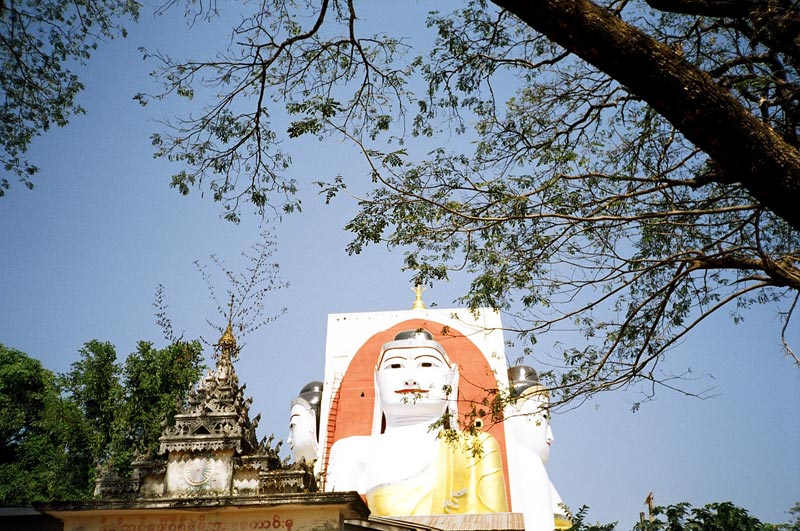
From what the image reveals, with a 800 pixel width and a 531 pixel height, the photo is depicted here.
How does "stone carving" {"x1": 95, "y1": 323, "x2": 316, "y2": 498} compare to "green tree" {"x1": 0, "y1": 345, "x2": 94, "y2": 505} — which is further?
"green tree" {"x1": 0, "y1": 345, "x2": 94, "y2": 505}

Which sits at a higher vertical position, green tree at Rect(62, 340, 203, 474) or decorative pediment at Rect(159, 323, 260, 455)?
green tree at Rect(62, 340, 203, 474)

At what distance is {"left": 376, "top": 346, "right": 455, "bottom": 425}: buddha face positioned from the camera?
1827cm

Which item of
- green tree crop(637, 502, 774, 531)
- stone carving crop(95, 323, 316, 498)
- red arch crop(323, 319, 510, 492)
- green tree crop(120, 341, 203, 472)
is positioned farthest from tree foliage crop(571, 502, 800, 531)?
green tree crop(120, 341, 203, 472)

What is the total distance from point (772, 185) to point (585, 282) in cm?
349

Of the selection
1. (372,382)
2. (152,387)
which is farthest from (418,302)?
(152,387)

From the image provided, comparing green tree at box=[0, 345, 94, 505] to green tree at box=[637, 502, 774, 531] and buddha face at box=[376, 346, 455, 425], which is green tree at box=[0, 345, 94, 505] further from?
green tree at box=[637, 502, 774, 531]

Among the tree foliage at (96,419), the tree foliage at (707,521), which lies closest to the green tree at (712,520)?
the tree foliage at (707,521)

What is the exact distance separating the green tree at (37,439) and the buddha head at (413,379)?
9371 mm

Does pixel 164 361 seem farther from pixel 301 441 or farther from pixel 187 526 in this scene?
pixel 187 526

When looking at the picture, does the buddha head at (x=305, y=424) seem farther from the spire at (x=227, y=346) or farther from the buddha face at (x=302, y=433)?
the spire at (x=227, y=346)

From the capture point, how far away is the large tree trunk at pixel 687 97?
4312mm

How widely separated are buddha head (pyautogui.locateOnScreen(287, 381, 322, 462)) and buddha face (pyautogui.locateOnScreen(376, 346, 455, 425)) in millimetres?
2312

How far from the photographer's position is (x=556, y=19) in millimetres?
4688

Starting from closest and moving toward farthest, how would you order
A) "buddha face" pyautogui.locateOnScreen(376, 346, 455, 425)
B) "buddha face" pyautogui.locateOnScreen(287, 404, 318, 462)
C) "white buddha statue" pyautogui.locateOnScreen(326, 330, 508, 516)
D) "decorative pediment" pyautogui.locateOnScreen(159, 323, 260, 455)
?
"decorative pediment" pyautogui.locateOnScreen(159, 323, 260, 455)
"white buddha statue" pyautogui.locateOnScreen(326, 330, 508, 516)
"buddha face" pyautogui.locateOnScreen(376, 346, 455, 425)
"buddha face" pyautogui.locateOnScreen(287, 404, 318, 462)
